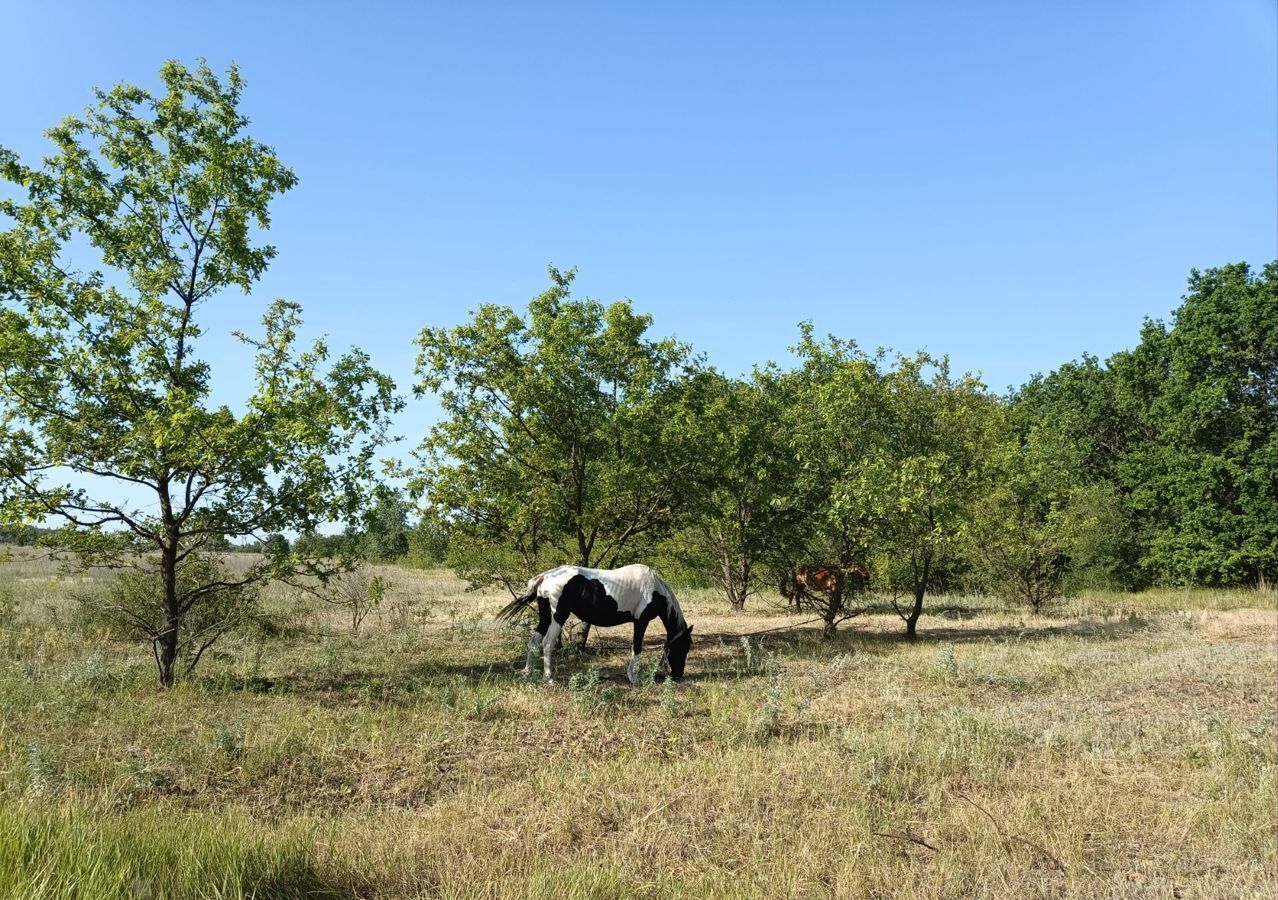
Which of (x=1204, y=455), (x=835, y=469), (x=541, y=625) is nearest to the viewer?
(x=541, y=625)

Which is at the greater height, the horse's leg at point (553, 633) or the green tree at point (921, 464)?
the green tree at point (921, 464)

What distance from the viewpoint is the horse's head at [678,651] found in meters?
13.8

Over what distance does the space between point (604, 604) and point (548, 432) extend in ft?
19.2

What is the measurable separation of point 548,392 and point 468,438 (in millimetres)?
2369

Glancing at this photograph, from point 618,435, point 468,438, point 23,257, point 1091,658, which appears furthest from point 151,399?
point 1091,658

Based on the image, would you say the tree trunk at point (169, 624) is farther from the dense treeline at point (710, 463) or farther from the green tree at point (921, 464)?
the green tree at point (921, 464)

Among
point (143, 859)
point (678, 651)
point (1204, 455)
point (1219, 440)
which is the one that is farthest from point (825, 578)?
point (1219, 440)

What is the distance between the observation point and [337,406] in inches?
475

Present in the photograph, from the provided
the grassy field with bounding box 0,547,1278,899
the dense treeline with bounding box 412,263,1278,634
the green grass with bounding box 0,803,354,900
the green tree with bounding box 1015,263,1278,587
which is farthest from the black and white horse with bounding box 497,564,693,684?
the green tree with bounding box 1015,263,1278,587

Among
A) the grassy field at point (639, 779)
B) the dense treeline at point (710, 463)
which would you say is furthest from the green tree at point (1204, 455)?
the grassy field at point (639, 779)

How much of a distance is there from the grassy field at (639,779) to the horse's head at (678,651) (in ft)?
2.55

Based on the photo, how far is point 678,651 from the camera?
14000mm

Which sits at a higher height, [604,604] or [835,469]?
[835,469]

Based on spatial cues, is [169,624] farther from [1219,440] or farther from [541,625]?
[1219,440]
